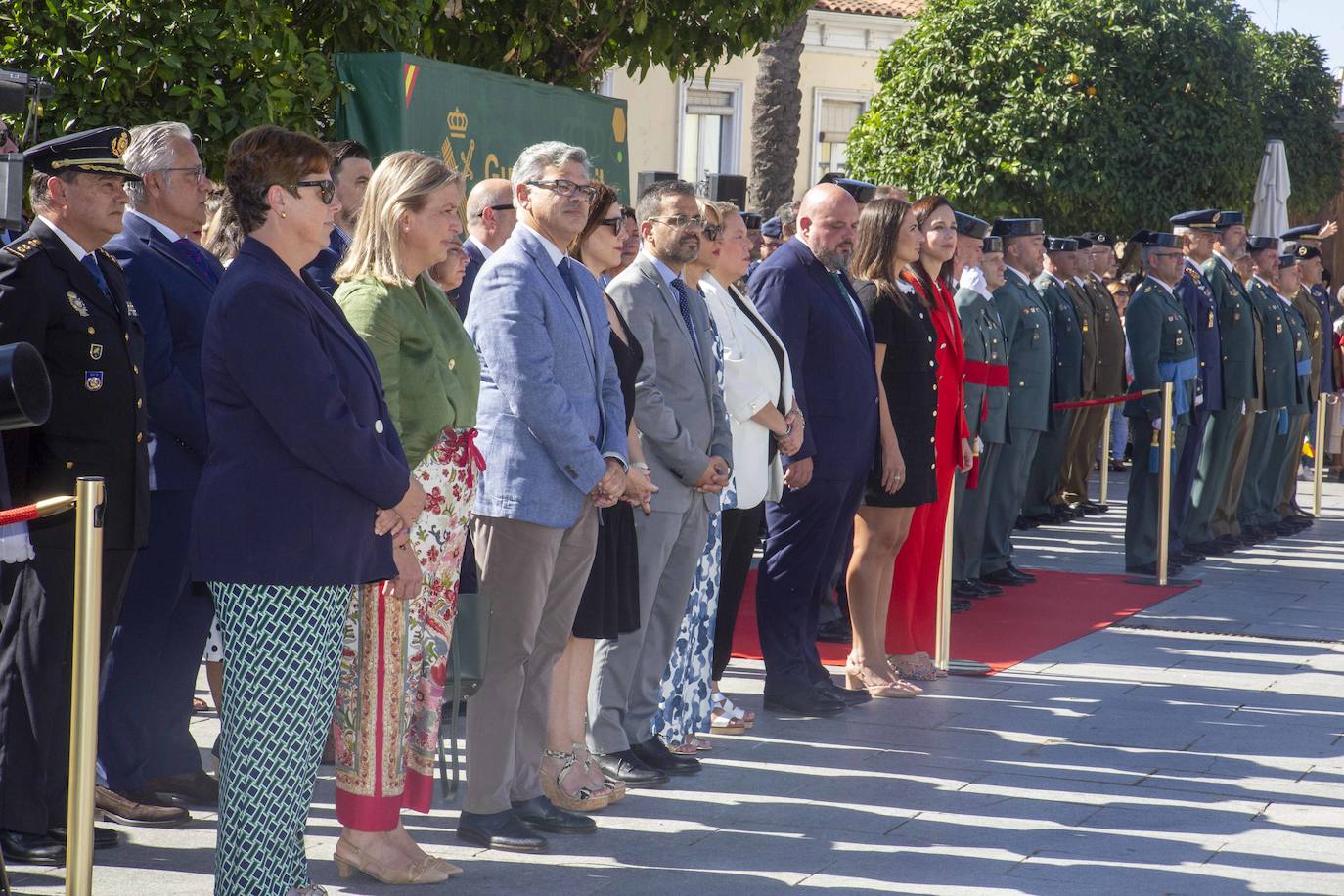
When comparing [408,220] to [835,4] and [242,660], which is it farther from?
[835,4]

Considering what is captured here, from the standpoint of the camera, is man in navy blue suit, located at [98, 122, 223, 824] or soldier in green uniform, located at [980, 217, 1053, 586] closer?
man in navy blue suit, located at [98, 122, 223, 824]

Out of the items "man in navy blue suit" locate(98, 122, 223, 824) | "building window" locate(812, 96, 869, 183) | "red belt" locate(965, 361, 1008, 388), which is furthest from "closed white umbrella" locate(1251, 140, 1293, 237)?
"man in navy blue suit" locate(98, 122, 223, 824)

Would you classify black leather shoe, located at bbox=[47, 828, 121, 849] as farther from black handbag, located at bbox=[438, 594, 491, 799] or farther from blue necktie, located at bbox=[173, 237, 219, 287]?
blue necktie, located at bbox=[173, 237, 219, 287]

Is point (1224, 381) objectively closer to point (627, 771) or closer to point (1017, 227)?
point (1017, 227)

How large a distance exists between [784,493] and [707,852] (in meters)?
2.31

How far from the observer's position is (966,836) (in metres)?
5.78

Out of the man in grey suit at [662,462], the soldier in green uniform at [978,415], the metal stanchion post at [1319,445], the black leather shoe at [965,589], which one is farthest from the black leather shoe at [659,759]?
the metal stanchion post at [1319,445]

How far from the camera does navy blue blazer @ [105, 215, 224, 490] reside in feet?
19.0

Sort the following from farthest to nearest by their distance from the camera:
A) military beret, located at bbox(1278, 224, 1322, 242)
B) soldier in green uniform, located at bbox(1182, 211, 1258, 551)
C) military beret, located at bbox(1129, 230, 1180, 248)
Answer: military beret, located at bbox(1278, 224, 1322, 242)
soldier in green uniform, located at bbox(1182, 211, 1258, 551)
military beret, located at bbox(1129, 230, 1180, 248)

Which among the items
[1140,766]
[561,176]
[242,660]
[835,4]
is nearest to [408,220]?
[561,176]

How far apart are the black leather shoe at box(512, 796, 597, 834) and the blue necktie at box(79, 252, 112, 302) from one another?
1985 millimetres

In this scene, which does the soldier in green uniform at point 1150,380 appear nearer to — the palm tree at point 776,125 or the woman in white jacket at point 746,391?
the woman in white jacket at point 746,391

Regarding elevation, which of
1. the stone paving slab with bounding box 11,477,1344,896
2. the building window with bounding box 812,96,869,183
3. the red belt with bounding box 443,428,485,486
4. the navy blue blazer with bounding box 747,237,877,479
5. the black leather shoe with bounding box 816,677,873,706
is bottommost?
the stone paving slab with bounding box 11,477,1344,896

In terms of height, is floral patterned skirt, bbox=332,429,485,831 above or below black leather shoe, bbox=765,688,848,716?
above
